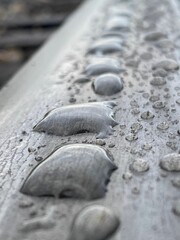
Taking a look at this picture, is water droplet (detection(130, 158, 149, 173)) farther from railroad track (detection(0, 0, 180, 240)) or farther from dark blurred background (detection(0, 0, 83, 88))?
dark blurred background (detection(0, 0, 83, 88))

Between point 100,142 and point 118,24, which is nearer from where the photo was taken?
point 100,142

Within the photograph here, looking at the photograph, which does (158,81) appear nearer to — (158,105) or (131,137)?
(158,105)

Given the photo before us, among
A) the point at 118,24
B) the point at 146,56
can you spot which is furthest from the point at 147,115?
the point at 118,24

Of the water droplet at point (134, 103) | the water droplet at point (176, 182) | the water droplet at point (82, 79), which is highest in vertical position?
the water droplet at point (176, 182)

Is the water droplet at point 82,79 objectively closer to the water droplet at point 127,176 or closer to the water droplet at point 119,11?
the water droplet at point 127,176

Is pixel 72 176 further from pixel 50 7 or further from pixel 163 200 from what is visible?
pixel 50 7

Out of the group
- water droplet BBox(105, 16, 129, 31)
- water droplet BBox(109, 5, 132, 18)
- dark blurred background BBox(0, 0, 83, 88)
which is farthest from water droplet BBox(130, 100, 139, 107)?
dark blurred background BBox(0, 0, 83, 88)

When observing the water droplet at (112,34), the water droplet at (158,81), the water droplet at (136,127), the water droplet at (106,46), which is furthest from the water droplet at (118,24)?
the water droplet at (136,127)

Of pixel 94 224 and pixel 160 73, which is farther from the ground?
pixel 94 224
